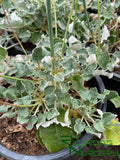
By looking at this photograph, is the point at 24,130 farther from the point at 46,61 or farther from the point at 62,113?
the point at 46,61

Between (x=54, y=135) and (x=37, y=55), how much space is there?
0.31 meters

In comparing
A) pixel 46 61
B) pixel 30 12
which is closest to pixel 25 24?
pixel 30 12

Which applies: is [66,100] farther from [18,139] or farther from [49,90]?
[18,139]

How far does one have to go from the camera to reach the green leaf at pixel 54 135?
0.70 metres

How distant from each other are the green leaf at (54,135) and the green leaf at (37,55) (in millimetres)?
264

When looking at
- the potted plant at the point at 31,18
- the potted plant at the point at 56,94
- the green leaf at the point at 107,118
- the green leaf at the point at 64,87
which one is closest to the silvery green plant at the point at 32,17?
the potted plant at the point at 31,18

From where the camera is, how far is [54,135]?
727mm

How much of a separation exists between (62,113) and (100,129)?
0.56 ft

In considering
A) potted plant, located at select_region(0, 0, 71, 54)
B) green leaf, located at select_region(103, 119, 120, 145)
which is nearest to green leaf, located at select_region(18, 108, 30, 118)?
green leaf, located at select_region(103, 119, 120, 145)

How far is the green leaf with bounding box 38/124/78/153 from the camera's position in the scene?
2.30ft

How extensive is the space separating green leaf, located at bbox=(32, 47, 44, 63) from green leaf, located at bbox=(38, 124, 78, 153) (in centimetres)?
26

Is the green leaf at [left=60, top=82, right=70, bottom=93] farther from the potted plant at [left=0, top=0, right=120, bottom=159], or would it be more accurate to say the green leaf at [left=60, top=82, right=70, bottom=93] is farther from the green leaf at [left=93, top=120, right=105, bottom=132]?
the green leaf at [left=93, top=120, right=105, bottom=132]

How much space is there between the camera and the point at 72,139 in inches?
29.8

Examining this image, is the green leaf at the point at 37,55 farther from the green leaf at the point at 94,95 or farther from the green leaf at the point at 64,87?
the green leaf at the point at 94,95
